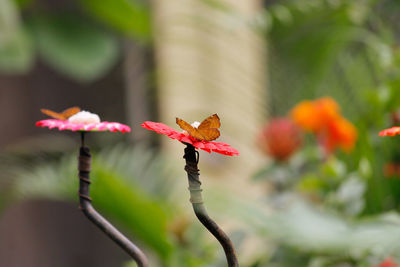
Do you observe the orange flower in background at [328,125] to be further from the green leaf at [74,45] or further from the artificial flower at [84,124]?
the green leaf at [74,45]

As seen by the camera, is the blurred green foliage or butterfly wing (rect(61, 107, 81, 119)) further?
the blurred green foliage

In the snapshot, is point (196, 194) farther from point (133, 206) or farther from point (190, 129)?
point (133, 206)

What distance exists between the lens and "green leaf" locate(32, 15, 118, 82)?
168 centimetres

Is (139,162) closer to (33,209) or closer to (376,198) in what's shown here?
(376,198)

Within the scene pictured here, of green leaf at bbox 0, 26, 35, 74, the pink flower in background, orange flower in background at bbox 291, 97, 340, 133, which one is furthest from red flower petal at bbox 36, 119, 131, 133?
green leaf at bbox 0, 26, 35, 74

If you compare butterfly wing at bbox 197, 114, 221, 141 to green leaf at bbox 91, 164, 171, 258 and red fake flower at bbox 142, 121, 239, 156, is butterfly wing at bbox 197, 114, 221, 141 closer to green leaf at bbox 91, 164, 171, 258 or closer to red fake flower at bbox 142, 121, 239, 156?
red fake flower at bbox 142, 121, 239, 156

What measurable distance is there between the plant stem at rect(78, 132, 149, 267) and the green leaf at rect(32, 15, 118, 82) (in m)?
1.48

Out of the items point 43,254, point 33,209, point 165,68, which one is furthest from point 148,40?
point 43,254

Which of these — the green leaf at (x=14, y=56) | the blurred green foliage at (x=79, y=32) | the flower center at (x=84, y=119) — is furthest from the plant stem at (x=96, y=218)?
the blurred green foliage at (x=79, y=32)

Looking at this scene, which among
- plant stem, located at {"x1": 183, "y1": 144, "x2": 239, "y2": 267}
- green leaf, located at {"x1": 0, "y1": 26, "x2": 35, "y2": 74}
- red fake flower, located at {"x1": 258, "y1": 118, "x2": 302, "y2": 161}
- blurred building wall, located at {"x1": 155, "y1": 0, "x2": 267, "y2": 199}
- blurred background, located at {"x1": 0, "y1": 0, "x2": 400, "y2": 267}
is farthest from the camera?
blurred building wall, located at {"x1": 155, "y1": 0, "x2": 267, "y2": 199}

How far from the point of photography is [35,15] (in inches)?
70.7

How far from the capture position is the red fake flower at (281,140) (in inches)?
25.5

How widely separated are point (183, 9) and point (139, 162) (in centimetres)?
81

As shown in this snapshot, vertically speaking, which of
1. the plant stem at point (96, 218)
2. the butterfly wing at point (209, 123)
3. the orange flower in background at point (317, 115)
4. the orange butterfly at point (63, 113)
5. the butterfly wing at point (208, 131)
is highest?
the orange flower in background at point (317, 115)
